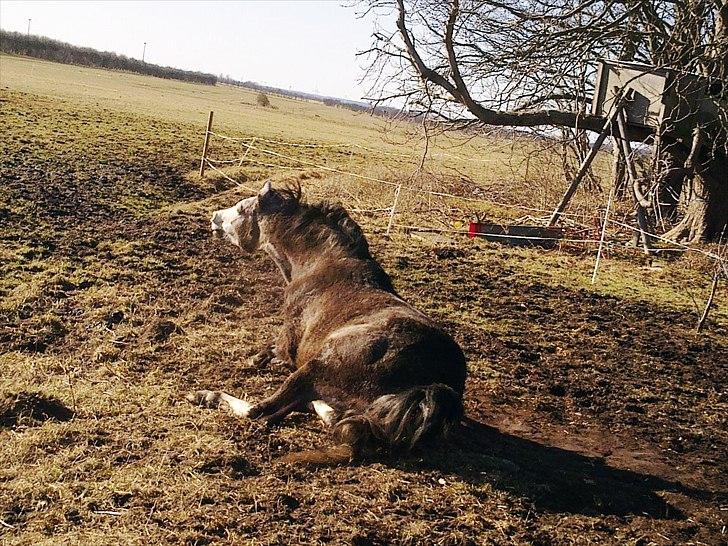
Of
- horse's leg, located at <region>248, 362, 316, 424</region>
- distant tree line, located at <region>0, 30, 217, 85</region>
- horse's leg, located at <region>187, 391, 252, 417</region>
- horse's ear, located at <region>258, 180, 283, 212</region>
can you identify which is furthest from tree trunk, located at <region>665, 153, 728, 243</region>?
distant tree line, located at <region>0, 30, 217, 85</region>

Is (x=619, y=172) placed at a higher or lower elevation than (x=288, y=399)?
higher

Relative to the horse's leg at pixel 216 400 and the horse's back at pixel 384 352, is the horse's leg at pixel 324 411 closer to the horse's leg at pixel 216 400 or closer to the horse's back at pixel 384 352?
the horse's back at pixel 384 352

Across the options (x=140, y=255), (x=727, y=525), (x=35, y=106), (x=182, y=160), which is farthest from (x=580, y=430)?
(x=35, y=106)

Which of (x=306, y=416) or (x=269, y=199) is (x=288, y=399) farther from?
(x=269, y=199)

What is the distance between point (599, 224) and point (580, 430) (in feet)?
28.0

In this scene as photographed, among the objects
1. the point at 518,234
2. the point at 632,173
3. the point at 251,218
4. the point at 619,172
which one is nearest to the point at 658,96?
the point at 632,173

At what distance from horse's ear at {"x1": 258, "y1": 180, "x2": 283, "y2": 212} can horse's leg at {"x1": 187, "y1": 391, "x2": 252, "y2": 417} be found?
2028 millimetres

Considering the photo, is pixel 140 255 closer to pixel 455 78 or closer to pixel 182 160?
pixel 455 78

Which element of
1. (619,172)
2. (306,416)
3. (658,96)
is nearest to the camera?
(306,416)

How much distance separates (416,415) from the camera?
3.97m

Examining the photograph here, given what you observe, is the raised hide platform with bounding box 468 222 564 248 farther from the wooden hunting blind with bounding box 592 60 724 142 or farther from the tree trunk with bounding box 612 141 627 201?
the wooden hunting blind with bounding box 592 60 724 142

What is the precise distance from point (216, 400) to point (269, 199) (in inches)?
85.5

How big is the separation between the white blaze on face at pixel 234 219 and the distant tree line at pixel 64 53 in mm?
62121

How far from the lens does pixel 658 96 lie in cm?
1097
